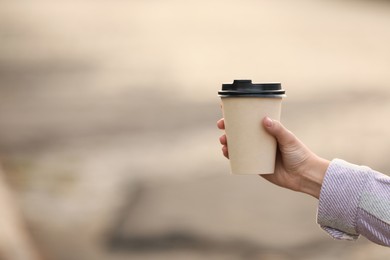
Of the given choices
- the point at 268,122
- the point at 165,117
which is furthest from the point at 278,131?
the point at 165,117

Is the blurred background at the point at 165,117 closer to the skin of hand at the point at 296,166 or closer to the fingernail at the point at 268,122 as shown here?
the skin of hand at the point at 296,166

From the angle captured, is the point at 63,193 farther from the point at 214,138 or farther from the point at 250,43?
the point at 250,43

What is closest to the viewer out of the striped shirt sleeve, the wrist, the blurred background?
the striped shirt sleeve

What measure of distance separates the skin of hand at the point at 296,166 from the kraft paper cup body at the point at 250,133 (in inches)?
1.3

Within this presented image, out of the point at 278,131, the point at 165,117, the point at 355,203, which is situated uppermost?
the point at 165,117

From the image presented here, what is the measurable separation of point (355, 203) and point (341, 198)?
0.03m

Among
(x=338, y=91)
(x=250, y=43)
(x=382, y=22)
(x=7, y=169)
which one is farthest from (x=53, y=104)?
(x=382, y=22)

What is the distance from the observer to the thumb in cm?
102

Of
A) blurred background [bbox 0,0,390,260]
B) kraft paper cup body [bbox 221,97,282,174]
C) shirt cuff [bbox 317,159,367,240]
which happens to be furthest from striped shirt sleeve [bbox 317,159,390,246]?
blurred background [bbox 0,0,390,260]

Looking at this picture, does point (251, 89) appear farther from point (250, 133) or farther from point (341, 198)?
point (341, 198)

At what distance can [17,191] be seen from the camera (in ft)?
6.27

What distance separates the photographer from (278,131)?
1.03 metres

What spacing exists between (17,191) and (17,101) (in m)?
0.27

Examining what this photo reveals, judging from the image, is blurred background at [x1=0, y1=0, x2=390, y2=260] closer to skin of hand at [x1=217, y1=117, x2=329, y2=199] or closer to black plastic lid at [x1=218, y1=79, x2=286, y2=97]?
skin of hand at [x1=217, y1=117, x2=329, y2=199]
